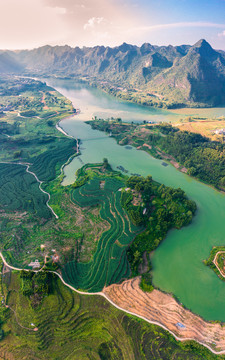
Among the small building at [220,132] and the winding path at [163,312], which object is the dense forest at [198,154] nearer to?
the small building at [220,132]

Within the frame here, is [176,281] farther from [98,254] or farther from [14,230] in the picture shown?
[14,230]

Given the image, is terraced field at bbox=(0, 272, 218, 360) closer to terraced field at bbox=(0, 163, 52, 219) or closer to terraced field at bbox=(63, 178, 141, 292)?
terraced field at bbox=(63, 178, 141, 292)

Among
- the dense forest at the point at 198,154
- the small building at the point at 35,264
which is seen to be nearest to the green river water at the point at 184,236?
the dense forest at the point at 198,154

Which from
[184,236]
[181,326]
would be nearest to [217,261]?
[184,236]

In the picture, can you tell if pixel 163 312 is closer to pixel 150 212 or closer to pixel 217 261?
pixel 217 261

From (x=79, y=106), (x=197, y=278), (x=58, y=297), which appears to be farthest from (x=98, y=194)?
(x=79, y=106)
